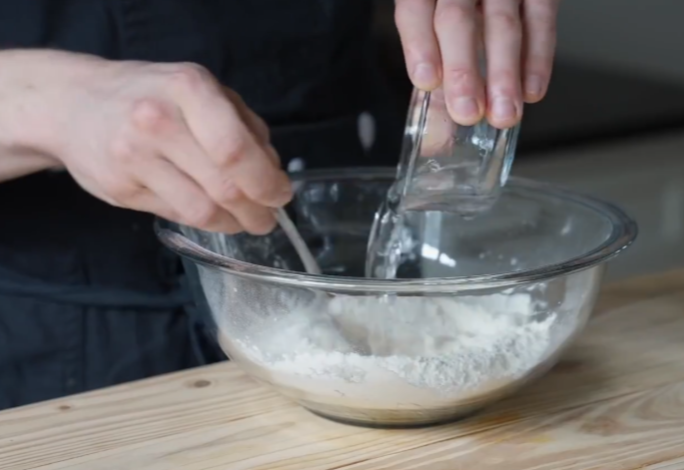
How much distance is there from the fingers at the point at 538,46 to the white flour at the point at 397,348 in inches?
4.9

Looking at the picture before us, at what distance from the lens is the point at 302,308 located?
0.55m

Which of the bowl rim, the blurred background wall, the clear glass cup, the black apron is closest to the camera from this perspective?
the bowl rim

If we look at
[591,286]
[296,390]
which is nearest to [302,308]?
[296,390]

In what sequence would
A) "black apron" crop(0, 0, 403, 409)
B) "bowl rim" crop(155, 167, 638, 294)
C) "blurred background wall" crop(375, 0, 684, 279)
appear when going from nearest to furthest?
1. "bowl rim" crop(155, 167, 638, 294)
2. "black apron" crop(0, 0, 403, 409)
3. "blurred background wall" crop(375, 0, 684, 279)

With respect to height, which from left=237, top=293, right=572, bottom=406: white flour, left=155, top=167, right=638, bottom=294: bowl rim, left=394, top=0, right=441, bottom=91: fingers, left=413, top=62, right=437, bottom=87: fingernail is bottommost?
left=237, top=293, right=572, bottom=406: white flour

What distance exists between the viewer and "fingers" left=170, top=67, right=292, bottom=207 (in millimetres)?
524

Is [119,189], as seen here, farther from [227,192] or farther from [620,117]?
[620,117]

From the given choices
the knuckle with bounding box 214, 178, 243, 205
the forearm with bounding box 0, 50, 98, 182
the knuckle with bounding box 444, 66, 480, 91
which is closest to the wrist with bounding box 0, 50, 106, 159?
the forearm with bounding box 0, 50, 98, 182

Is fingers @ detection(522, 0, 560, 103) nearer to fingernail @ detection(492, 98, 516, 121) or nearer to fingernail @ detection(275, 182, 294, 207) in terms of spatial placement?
fingernail @ detection(492, 98, 516, 121)

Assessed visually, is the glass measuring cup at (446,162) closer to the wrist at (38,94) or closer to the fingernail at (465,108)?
the fingernail at (465,108)

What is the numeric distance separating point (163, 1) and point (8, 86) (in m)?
0.19

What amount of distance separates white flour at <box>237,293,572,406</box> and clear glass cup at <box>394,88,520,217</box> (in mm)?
89

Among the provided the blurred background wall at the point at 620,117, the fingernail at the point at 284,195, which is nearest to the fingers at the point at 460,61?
the fingernail at the point at 284,195

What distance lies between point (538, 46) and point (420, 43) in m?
0.08
